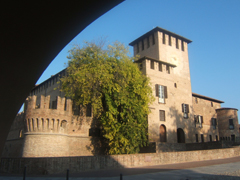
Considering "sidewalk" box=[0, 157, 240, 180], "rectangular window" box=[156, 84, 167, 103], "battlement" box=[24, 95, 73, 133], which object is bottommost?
"sidewalk" box=[0, 157, 240, 180]

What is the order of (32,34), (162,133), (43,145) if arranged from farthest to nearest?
(162,133)
(43,145)
(32,34)

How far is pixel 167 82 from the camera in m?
32.3

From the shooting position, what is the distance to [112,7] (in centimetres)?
245

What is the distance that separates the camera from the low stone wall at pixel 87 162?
15.3m

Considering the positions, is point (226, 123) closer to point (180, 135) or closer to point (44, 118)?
point (180, 135)

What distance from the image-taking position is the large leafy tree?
2367cm

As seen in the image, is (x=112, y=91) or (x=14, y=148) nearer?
(x=112, y=91)

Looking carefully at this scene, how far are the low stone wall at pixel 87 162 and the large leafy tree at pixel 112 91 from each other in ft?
13.2

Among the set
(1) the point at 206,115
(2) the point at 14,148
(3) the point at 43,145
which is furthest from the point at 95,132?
(1) the point at 206,115

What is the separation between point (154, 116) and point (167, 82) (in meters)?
5.96

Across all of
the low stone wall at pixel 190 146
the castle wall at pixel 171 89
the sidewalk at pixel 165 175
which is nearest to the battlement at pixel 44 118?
the sidewalk at pixel 165 175

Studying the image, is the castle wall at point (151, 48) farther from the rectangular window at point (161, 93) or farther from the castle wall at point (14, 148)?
the castle wall at point (14, 148)

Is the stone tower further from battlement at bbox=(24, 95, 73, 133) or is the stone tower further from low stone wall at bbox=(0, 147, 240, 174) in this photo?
battlement at bbox=(24, 95, 73, 133)

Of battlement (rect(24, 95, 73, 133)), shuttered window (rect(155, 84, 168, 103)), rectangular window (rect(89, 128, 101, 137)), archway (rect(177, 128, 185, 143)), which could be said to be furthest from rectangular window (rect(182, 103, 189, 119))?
battlement (rect(24, 95, 73, 133))
